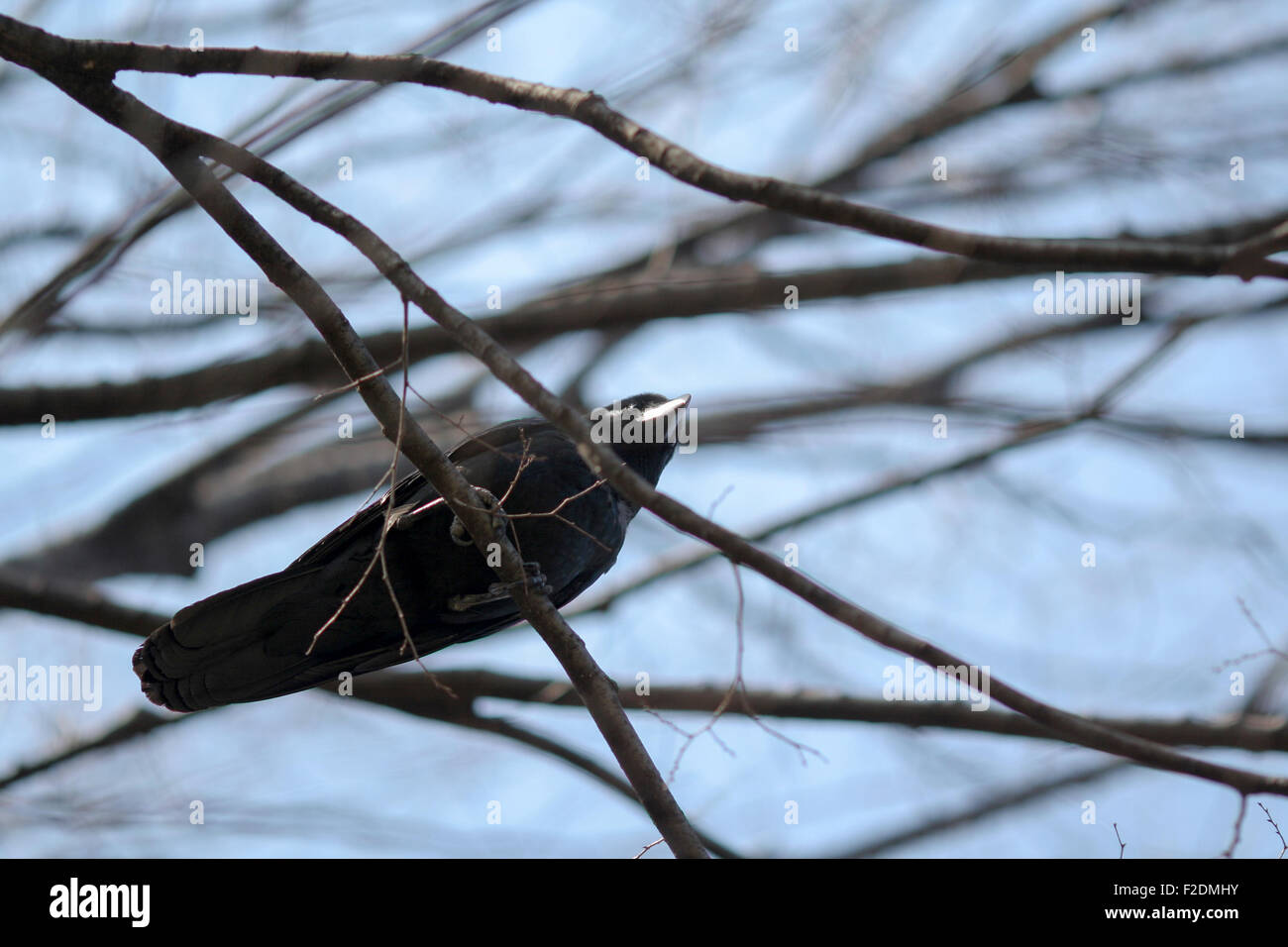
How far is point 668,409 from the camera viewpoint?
448 centimetres

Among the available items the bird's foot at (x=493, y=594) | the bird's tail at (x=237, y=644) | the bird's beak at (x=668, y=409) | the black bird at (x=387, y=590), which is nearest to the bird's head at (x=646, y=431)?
the bird's beak at (x=668, y=409)

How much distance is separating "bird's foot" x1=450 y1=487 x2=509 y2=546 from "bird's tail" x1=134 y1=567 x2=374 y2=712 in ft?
1.62

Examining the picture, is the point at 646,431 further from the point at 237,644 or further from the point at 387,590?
the point at 237,644

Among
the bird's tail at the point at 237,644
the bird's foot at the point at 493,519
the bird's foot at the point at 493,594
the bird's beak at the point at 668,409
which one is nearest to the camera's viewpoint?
the bird's foot at the point at 493,519

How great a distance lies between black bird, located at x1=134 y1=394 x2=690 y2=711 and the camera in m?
3.70

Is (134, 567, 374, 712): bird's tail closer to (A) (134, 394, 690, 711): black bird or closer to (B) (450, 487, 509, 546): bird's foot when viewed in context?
(A) (134, 394, 690, 711): black bird

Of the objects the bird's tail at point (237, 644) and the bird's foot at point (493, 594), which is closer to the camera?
the bird's tail at point (237, 644)

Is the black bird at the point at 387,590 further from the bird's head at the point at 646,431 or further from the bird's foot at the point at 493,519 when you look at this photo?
the bird's head at the point at 646,431

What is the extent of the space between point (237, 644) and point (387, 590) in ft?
1.82

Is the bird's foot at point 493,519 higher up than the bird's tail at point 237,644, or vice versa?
the bird's foot at point 493,519

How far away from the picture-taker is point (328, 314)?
287 cm

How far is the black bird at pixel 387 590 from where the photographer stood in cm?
370
